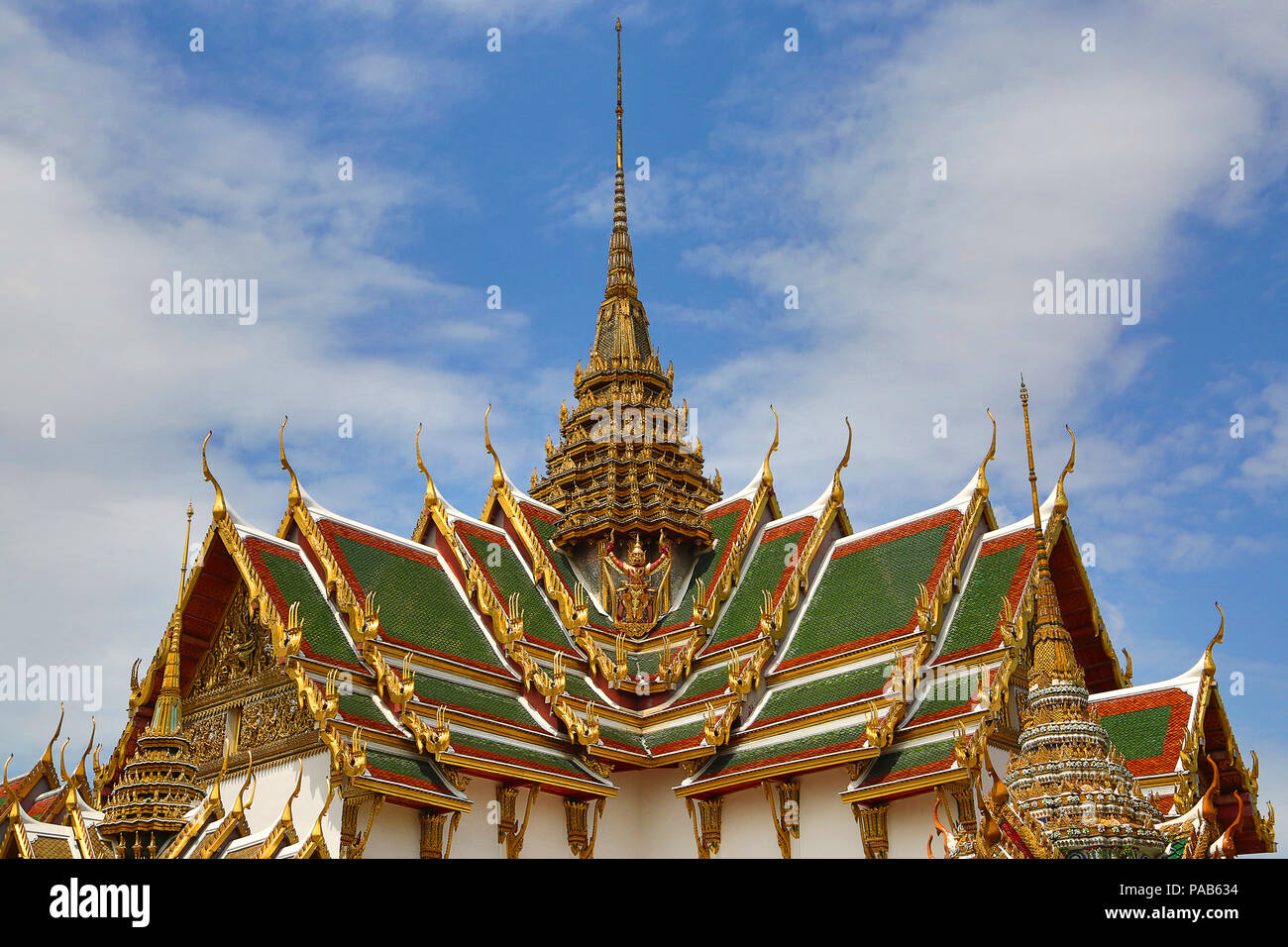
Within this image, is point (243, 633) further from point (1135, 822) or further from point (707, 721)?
point (1135, 822)

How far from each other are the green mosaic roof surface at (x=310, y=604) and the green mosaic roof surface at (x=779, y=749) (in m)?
4.41

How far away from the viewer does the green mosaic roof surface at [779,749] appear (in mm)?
15484

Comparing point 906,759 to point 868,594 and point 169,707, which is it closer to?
point 868,594

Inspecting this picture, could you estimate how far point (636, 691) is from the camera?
59.4 feet

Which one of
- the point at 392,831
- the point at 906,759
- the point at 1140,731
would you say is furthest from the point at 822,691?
the point at 392,831

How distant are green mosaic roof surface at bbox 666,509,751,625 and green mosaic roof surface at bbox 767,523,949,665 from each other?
2.00m

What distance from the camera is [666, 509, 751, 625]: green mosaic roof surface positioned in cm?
1944

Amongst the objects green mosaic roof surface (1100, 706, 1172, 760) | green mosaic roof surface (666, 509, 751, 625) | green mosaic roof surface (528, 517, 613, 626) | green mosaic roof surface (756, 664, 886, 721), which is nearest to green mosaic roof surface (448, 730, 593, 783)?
green mosaic roof surface (756, 664, 886, 721)

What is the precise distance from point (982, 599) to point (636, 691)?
4635mm

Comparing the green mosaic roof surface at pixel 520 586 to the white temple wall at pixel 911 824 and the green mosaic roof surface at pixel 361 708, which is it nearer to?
the green mosaic roof surface at pixel 361 708

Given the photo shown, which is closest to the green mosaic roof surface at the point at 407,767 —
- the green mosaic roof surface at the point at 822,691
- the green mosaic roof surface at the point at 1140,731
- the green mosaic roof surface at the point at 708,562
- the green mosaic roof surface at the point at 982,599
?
the green mosaic roof surface at the point at 822,691
